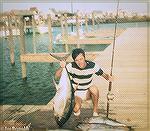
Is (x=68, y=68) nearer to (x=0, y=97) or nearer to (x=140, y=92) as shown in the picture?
(x=140, y=92)

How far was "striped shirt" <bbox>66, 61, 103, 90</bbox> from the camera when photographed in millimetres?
6266

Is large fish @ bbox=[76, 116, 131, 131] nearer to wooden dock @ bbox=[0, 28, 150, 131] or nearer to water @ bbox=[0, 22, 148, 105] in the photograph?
wooden dock @ bbox=[0, 28, 150, 131]

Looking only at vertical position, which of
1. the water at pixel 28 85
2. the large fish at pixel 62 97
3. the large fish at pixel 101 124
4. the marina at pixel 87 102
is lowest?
the water at pixel 28 85

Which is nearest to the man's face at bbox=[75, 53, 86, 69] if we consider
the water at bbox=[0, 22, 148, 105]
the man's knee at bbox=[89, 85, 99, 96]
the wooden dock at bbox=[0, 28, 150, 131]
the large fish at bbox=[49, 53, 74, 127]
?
the large fish at bbox=[49, 53, 74, 127]

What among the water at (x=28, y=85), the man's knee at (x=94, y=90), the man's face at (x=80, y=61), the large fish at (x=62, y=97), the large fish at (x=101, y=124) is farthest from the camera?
the water at (x=28, y=85)

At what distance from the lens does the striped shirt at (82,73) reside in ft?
20.6

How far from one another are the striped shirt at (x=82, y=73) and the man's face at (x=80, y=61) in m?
0.06

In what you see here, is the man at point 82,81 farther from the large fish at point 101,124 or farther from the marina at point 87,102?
the large fish at point 101,124

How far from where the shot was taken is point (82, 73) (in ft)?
20.6

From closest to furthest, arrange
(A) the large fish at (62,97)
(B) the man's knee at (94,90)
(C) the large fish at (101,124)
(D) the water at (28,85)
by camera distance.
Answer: (C) the large fish at (101,124) < (A) the large fish at (62,97) < (B) the man's knee at (94,90) < (D) the water at (28,85)

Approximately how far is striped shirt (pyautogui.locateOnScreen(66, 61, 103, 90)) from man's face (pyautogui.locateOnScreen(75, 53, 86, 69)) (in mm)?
60

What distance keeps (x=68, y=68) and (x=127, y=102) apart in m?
1.66

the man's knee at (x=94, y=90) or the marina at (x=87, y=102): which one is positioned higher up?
the man's knee at (x=94, y=90)

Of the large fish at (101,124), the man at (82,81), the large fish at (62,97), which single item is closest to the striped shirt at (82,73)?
the man at (82,81)
